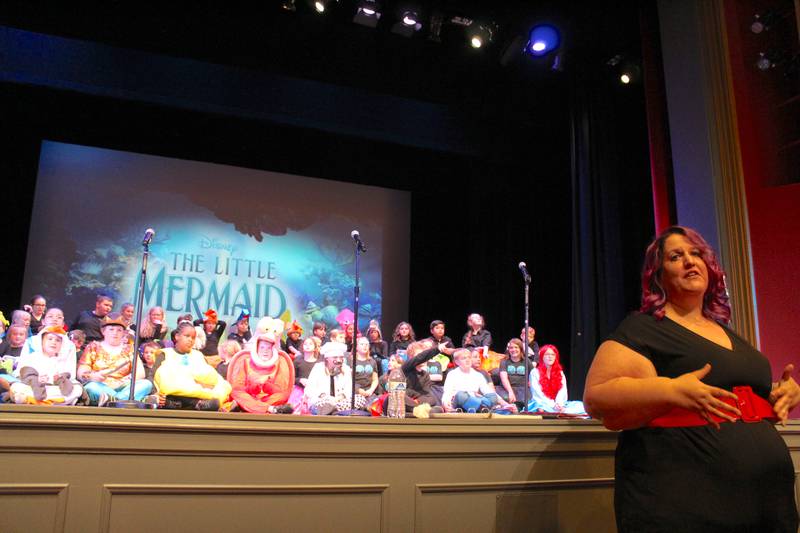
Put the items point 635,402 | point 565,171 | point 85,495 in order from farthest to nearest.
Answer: point 565,171 → point 85,495 → point 635,402

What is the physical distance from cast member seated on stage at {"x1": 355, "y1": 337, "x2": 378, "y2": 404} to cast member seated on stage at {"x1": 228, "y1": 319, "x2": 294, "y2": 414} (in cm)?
83

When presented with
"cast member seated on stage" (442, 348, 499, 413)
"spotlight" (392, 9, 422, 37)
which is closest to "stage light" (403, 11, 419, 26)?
"spotlight" (392, 9, 422, 37)

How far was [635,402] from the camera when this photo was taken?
1442mm

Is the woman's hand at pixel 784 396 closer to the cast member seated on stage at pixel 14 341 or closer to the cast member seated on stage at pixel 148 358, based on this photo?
the cast member seated on stage at pixel 148 358

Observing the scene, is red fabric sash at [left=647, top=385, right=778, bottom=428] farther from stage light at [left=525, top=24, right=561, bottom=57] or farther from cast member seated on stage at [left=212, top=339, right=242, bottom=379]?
stage light at [left=525, top=24, right=561, bottom=57]

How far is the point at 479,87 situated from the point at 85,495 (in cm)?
674

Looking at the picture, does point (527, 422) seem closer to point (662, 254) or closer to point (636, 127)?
point (662, 254)

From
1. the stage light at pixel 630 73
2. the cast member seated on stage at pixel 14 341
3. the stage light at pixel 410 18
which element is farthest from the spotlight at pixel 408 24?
the cast member seated on stage at pixel 14 341

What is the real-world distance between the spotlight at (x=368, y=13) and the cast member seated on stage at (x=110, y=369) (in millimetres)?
3490

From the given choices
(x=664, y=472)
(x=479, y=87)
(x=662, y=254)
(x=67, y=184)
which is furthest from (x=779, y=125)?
(x=67, y=184)

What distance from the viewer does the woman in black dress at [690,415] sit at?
141 centimetres

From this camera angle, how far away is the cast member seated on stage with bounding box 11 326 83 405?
5.02 metres

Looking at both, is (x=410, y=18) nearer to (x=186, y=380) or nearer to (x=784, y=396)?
(x=186, y=380)

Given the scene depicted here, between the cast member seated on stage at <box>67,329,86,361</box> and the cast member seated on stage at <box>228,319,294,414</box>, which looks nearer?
the cast member seated on stage at <box>228,319,294,414</box>
